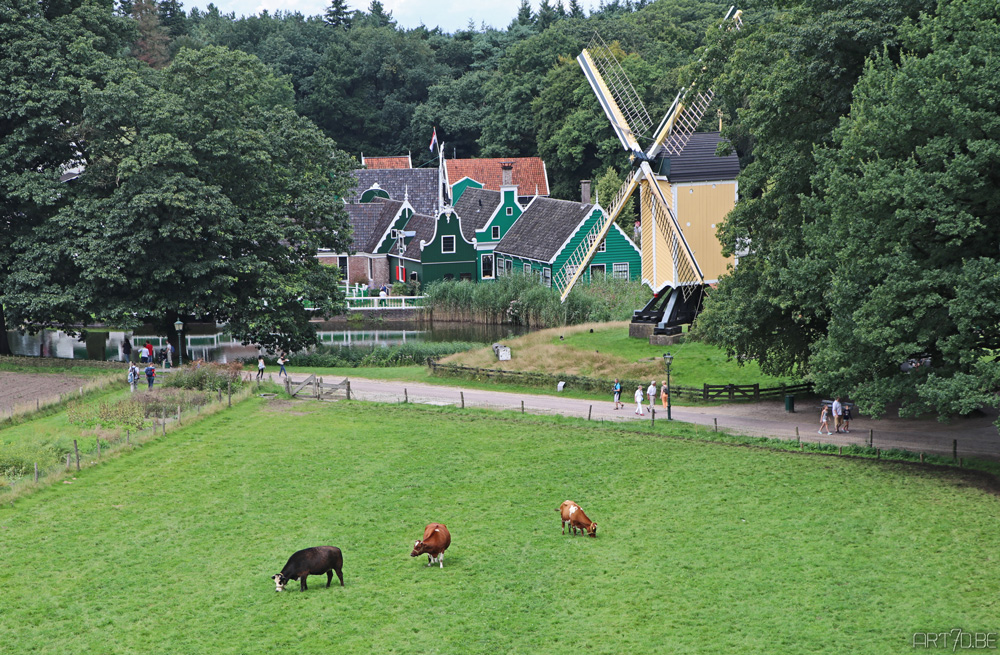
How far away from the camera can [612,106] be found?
1927 inches

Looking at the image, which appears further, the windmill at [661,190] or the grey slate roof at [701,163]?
the grey slate roof at [701,163]

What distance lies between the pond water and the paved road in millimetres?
13451

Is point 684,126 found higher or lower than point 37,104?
lower

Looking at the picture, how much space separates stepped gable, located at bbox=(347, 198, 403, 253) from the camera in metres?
86.4

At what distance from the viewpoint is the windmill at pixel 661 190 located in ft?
152

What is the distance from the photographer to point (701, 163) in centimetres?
4666

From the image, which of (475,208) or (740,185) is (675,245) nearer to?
(740,185)

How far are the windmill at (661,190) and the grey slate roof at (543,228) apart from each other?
933 inches

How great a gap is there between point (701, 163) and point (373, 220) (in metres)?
46.7

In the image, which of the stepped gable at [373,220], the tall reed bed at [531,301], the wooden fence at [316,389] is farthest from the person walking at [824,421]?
the stepped gable at [373,220]

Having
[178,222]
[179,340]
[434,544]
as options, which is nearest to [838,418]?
[434,544]

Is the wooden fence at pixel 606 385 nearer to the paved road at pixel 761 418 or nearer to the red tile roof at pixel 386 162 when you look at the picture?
the paved road at pixel 761 418

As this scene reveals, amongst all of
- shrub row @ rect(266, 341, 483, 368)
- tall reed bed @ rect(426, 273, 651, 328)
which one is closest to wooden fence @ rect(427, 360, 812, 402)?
shrub row @ rect(266, 341, 483, 368)

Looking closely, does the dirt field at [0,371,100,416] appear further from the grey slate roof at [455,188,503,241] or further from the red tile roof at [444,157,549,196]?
the red tile roof at [444,157,549,196]
